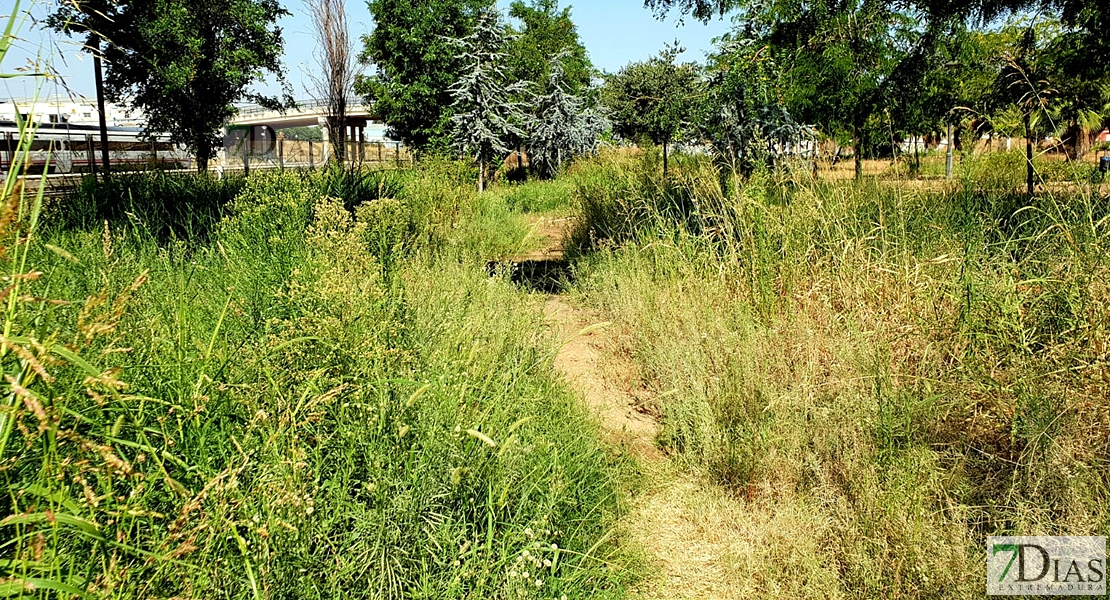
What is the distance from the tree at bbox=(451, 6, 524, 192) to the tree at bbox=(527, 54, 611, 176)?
4.11m

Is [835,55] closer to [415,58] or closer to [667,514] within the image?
[667,514]

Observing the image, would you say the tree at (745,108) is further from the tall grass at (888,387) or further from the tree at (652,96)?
the tree at (652,96)

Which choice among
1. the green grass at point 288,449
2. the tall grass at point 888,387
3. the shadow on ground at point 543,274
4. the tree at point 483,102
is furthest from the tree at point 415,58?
the green grass at point 288,449

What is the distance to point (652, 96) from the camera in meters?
27.0

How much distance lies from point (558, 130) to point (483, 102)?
18.6 feet

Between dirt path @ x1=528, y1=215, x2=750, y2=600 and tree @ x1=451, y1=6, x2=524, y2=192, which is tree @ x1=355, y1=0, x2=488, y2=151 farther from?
dirt path @ x1=528, y1=215, x2=750, y2=600

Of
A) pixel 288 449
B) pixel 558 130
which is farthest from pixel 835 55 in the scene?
pixel 558 130

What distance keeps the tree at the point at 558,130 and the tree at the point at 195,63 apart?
8694 millimetres

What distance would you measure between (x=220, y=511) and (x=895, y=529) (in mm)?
2207

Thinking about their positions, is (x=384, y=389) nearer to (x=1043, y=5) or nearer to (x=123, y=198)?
(x=123, y=198)

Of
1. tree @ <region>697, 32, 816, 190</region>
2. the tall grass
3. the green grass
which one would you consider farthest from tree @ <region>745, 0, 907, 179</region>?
the green grass

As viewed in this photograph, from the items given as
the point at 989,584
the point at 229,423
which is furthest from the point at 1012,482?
the point at 229,423

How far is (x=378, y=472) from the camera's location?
223 centimetres

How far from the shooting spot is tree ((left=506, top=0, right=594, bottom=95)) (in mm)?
31578
